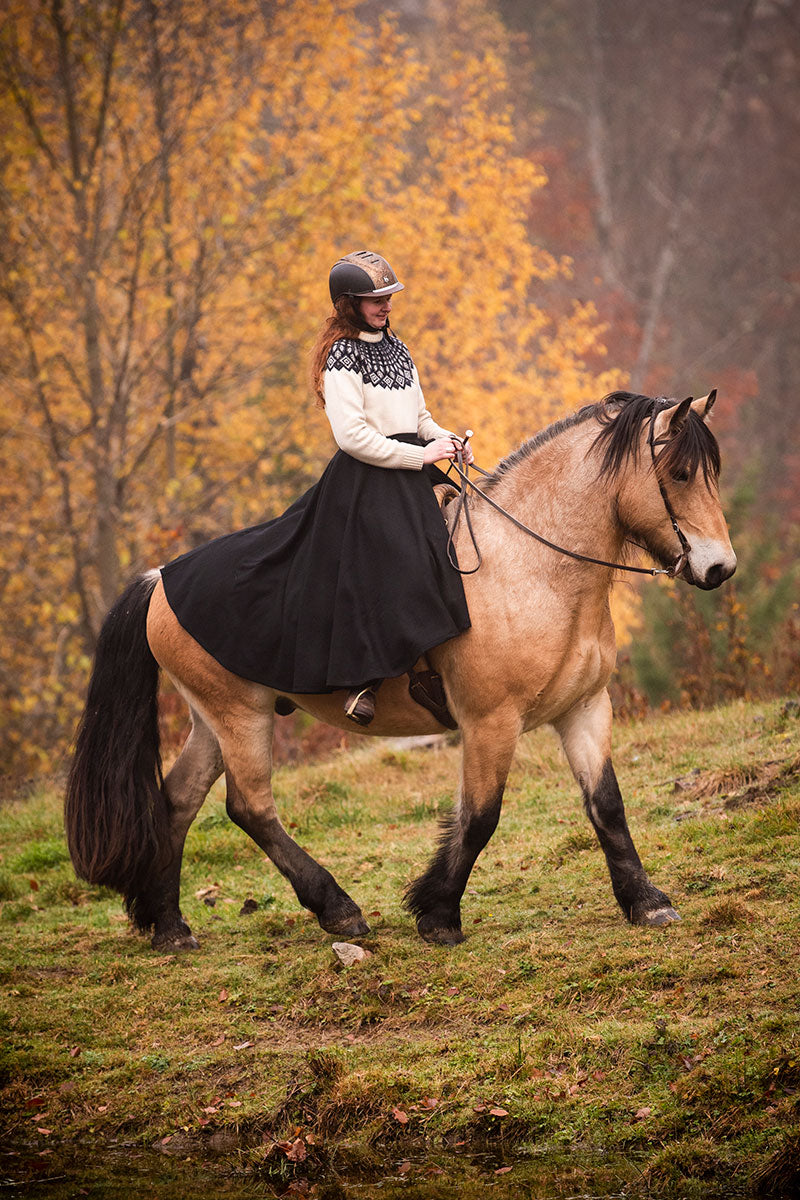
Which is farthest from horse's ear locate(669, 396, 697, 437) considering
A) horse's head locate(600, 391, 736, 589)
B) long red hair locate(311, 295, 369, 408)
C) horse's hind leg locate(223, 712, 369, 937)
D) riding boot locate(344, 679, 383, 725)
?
horse's hind leg locate(223, 712, 369, 937)

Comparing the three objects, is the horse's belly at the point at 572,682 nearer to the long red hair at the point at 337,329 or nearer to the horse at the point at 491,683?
the horse at the point at 491,683

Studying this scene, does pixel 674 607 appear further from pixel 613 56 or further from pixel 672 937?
pixel 613 56

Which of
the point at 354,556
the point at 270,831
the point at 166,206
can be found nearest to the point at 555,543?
the point at 354,556

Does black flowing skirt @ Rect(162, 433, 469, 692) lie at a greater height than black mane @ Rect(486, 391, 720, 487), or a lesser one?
lesser

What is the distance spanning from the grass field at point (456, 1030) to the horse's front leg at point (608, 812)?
140 millimetres

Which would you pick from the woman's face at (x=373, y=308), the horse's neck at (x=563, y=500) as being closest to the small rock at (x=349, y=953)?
the horse's neck at (x=563, y=500)

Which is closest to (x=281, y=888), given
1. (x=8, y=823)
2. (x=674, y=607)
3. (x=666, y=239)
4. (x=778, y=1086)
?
(x=8, y=823)

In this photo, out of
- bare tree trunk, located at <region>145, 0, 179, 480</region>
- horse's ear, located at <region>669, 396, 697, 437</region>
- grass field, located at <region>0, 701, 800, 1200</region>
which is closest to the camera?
grass field, located at <region>0, 701, 800, 1200</region>

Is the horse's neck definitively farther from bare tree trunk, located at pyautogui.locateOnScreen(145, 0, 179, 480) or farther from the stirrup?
bare tree trunk, located at pyautogui.locateOnScreen(145, 0, 179, 480)

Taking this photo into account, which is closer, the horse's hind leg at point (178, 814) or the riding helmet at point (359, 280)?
the riding helmet at point (359, 280)

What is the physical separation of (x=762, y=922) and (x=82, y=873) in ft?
10.3

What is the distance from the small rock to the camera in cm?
498

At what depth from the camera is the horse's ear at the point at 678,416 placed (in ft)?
14.6

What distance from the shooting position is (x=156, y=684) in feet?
18.5
